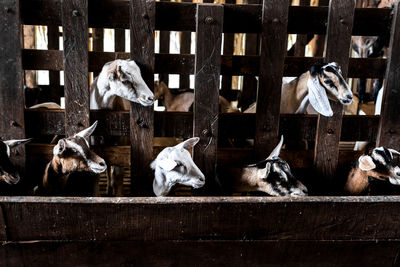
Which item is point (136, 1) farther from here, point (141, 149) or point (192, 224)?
point (192, 224)

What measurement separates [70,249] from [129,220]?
0.96 ft

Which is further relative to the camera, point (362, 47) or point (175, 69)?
point (362, 47)

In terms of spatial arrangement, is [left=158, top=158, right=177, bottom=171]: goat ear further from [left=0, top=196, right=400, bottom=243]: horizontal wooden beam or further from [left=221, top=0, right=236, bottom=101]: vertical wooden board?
[left=221, top=0, right=236, bottom=101]: vertical wooden board

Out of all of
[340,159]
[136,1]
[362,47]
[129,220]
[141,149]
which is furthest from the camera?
[362,47]

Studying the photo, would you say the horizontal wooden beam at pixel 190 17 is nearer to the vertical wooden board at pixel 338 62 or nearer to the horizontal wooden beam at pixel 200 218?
the vertical wooden board at pixel 338 62

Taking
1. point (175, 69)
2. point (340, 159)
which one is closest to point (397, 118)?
point (340, 159)

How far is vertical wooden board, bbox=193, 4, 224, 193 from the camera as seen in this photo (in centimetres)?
204

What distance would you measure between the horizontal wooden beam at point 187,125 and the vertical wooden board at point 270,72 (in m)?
0.08

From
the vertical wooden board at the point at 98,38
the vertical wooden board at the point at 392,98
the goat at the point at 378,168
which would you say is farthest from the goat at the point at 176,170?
the vertical wooden board at the point at 98,38

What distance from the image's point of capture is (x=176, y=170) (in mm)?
2084

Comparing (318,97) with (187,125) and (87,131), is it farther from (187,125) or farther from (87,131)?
(87,131)

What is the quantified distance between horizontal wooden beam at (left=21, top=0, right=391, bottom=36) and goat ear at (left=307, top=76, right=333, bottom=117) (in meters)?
0.30

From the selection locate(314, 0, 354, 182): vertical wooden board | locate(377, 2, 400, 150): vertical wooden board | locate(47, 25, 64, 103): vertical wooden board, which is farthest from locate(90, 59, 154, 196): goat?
locate(47, 25, 64, 103): vertical wooden board

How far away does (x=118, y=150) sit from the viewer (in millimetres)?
2412
